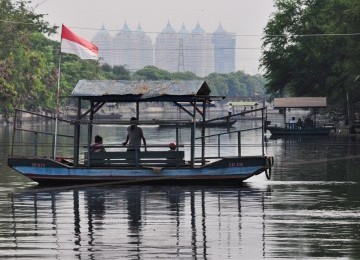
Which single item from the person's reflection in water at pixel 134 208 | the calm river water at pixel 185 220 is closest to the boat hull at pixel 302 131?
the calm river water at pixel 185 220

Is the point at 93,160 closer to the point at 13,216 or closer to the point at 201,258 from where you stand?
the point at 13,216

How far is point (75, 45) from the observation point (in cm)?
3506

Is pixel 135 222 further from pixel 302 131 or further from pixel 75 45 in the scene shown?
pixel 302 131

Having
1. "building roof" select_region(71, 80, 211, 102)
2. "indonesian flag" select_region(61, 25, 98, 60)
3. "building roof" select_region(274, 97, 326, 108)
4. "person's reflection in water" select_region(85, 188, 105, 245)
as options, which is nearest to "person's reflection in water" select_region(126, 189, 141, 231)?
"person's reflection in water" select_region(85, 188, 105, 245)

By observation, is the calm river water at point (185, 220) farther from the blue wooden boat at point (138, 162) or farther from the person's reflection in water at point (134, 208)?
the blue wooden boat at point (138, 162)

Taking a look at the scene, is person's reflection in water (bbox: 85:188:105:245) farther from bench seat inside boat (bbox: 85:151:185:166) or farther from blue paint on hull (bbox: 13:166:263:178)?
bench seat inside boat (bbox: 85:151:185:166)

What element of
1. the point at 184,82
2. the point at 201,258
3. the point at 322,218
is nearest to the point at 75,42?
the point at 184,82

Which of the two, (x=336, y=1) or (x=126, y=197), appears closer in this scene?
(x=126, y=197)

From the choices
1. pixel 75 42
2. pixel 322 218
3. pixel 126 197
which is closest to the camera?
pixel 322 218

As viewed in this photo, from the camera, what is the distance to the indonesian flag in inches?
1367

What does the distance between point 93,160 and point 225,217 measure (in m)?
9.59

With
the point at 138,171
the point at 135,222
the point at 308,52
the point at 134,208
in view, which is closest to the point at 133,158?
the point at 138,171

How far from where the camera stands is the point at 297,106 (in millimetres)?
89000

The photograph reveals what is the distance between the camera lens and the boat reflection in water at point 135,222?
19.9 m
